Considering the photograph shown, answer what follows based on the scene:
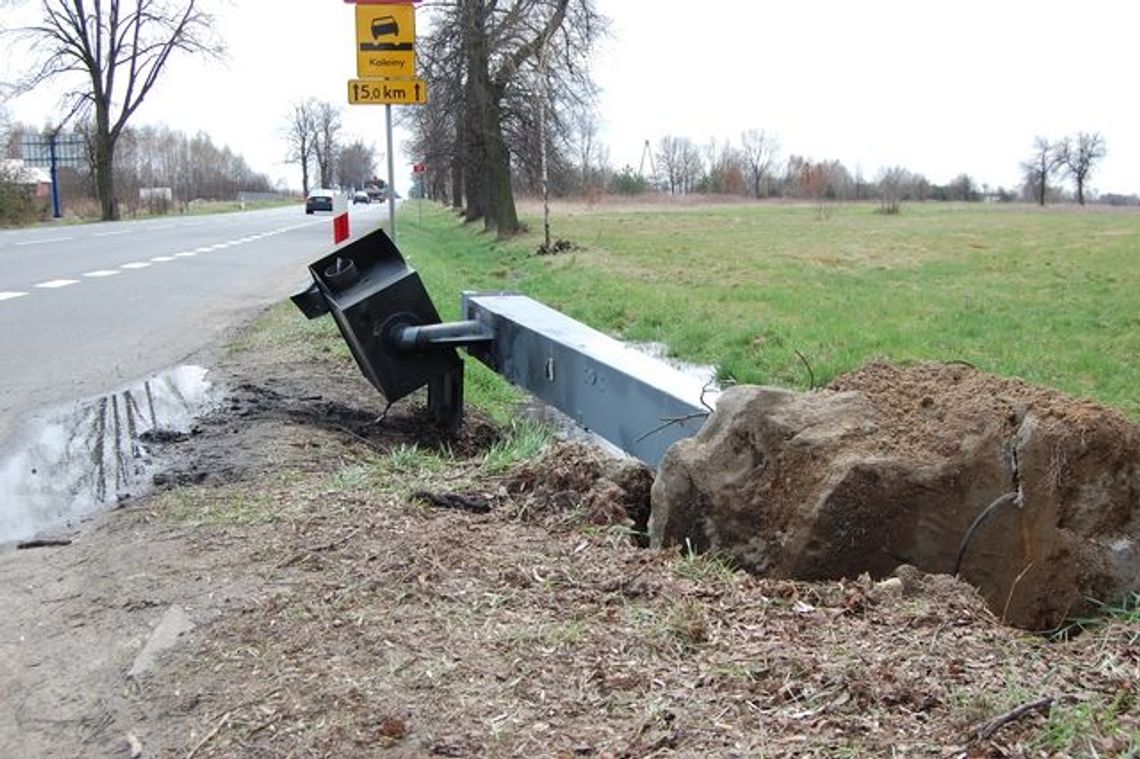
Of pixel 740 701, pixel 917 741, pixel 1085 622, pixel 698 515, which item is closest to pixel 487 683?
pixel 740 701

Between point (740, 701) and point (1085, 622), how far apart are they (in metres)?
1.27

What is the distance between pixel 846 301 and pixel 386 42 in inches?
295

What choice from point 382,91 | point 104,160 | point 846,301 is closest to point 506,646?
point 382,91

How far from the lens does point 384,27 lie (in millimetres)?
10031

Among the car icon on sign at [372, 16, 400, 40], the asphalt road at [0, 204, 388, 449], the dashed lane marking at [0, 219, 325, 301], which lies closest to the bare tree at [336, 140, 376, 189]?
the dashed lane marking at [0, 219, 325, 301]

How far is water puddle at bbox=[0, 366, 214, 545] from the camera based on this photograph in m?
5.03

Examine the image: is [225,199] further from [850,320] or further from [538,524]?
[538,524]

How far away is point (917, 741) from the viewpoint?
2.29m

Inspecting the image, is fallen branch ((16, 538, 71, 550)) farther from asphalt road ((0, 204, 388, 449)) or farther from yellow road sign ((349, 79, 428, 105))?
yellow road sign ((349, 79, 428, 105))

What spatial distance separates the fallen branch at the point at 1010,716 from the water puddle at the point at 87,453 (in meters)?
3.90

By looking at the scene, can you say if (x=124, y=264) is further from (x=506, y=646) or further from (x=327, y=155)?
(x=327, y=155)

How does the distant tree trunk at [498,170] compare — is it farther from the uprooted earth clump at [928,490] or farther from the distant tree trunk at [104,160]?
the uprooted earth clump at [928,490]

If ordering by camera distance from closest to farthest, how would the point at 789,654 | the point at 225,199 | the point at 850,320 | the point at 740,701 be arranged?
the point at 740,701, the point at 789,654, the point at 850,320, the point at 225,199

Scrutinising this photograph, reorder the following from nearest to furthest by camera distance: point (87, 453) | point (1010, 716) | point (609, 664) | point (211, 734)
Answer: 1. point (1010, 716)
2. point (211, 734)
3. point (609, 664)
4. point (87, 453)
